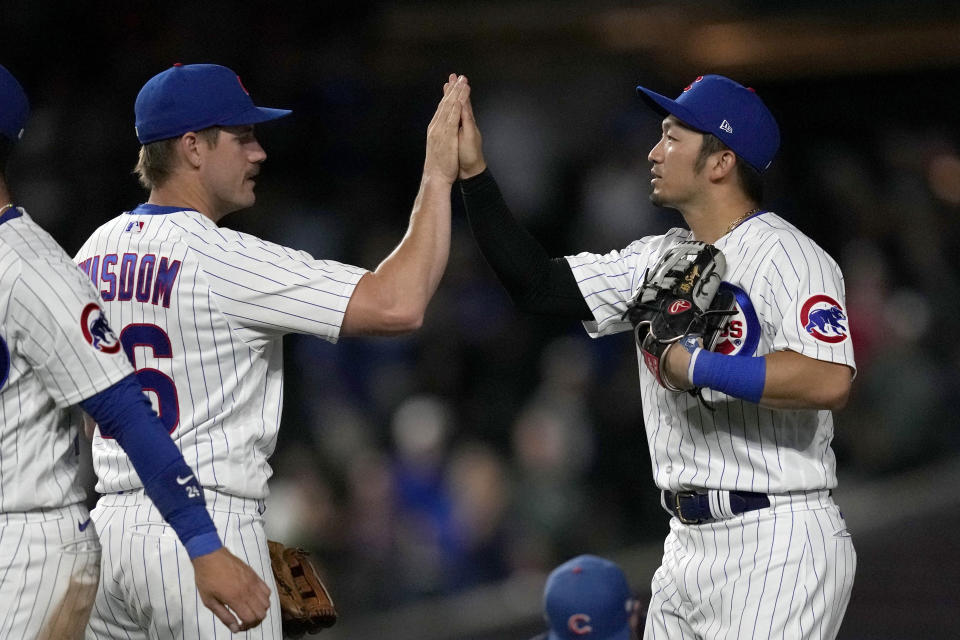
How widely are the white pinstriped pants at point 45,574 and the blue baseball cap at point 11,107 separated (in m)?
0.74

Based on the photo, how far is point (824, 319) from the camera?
113 inches

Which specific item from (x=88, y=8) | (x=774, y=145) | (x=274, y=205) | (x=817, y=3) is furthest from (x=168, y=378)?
(x=817, y=3)

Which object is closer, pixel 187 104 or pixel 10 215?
pixel 10 215

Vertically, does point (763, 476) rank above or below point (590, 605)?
above

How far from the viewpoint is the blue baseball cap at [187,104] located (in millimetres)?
2973

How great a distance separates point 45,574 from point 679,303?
4.81 feet

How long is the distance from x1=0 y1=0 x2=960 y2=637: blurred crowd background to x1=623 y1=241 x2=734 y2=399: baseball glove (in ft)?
13.0

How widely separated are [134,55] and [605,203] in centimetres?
372

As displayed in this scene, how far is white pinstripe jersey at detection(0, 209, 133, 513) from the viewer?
7.54 ft

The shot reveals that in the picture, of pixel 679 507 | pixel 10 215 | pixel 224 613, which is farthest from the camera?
pixel 679 507

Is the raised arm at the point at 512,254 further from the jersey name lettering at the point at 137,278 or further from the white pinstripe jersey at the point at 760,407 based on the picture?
the jersey name lettering at the point at 137,278

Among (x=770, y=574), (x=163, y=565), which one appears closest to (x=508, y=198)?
(x=770, y=574)

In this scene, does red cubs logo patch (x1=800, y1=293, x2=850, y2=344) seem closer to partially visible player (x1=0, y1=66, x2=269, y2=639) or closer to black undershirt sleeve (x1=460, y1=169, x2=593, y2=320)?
black undershirt sleeve (x1=460, y1=169, x2=593, y2=320)

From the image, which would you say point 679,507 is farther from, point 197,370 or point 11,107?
point 11,107
